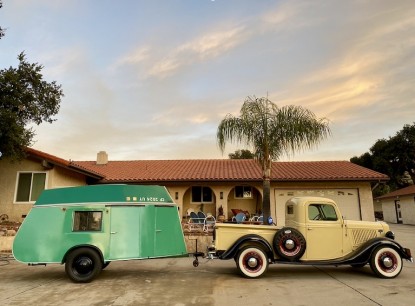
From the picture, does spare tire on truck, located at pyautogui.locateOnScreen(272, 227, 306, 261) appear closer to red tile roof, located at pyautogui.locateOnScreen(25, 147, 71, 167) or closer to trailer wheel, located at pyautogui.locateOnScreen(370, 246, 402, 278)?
trailer wheel, located at pyautogui.locateOnScreen(370, 246, 402, 278)

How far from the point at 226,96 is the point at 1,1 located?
10619mm

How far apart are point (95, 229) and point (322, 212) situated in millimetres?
6050

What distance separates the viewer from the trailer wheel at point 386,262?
723 cm

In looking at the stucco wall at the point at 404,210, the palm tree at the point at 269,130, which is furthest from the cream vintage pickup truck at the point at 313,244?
the stucco wall at the point at 404,210

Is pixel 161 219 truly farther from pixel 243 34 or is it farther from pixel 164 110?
pixel 164 110

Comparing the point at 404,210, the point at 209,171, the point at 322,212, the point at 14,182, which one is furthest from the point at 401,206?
the point at 14,182

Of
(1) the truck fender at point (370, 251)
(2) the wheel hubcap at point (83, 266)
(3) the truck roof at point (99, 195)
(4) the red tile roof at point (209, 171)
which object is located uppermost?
(4) the red tile roof at point (209, 171)

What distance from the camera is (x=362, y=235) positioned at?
7754 mm

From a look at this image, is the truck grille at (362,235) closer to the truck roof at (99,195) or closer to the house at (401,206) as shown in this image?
the truck roof at (99,195)

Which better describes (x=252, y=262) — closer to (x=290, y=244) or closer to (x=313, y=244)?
(x=290, y=244)

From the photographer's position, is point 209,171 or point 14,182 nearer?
point 14,182

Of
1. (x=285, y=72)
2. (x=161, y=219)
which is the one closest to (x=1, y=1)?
(x=161, y=219)

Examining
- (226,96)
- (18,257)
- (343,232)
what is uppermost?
(226,96)

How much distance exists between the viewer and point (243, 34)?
12.4 metres
